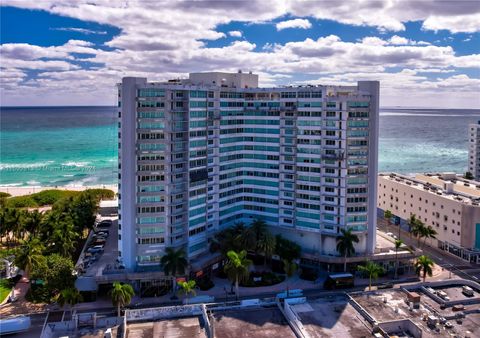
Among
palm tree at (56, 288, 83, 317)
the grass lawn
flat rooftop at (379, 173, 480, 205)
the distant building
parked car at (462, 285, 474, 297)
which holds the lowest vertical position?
the grass lawn

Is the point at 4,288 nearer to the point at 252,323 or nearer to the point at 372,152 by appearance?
the point at 252,323

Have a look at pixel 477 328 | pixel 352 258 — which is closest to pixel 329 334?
pixel 477 328

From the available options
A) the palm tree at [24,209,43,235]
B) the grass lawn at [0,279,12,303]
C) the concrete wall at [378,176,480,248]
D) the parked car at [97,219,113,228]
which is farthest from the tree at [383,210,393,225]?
the grass lawn at [0,279,12,303]

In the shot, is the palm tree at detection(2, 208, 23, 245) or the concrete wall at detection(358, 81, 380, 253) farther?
the palm tree at detection(2, 208, 23, 245)

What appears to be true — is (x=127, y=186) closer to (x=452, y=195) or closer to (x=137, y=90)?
(x=137, y=90)

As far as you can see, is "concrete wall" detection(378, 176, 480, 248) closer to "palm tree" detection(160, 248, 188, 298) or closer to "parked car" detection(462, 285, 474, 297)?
"parked car" detection(462, 285, 474, 297)

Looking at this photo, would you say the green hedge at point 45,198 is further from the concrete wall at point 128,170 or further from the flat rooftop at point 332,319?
the flat rooftop at point 332,319

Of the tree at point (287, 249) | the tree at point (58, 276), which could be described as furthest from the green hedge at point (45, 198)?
the tree at point (287, 249)
